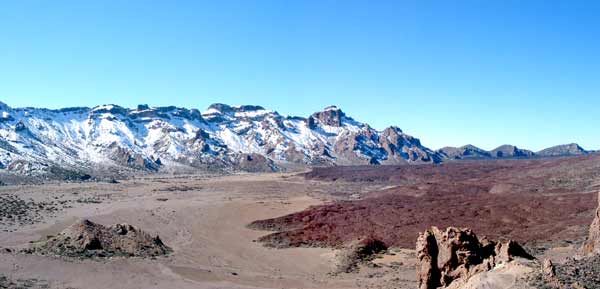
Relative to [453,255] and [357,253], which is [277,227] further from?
[453,255]

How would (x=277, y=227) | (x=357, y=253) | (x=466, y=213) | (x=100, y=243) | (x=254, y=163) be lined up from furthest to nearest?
(x=254, y=163), (x=466, y=213), (x=277, y=227), (x=357, y=253), (x=100, y=243)

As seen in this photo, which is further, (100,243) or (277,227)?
(277,227)

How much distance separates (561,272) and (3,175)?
12606 cm

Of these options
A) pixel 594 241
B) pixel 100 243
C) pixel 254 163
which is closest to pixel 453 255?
pixel 594 241

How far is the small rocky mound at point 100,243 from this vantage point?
35.7 m

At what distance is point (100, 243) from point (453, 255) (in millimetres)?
27503

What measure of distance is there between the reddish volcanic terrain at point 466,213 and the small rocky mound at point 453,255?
19155 mm

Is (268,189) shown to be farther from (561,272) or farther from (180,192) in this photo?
(561,272)

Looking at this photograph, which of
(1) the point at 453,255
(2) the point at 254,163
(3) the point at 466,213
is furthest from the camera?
(2) the point at 254,163

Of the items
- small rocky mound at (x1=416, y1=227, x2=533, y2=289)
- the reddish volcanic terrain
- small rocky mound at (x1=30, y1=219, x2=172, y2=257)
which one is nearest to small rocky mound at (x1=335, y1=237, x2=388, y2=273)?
the reddish volcanic terrain

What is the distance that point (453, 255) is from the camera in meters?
21.8

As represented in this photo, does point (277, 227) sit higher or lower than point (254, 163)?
lower

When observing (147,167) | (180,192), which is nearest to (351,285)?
(180,192)

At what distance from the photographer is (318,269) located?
117 ft
